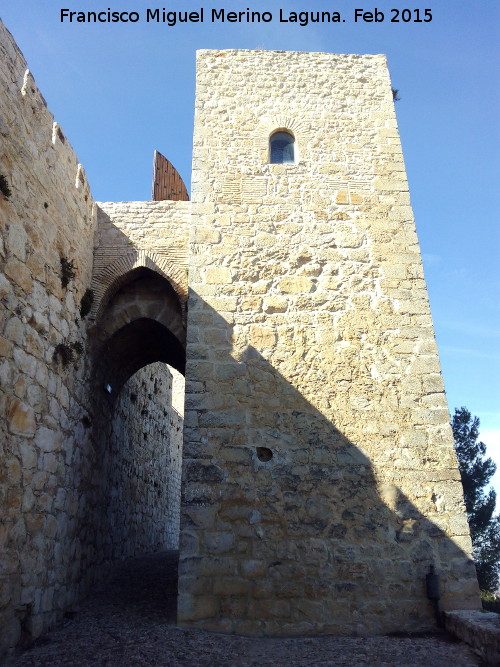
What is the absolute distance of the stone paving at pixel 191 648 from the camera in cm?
370

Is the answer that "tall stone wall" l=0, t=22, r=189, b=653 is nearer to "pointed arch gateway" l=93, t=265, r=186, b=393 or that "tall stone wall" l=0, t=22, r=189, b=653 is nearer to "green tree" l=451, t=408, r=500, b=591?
"pointed arch gateway" l=93, t=265, r=186, b=393

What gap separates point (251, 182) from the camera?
20.2 ft

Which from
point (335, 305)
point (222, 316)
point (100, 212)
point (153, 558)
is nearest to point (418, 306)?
point (335, 305)

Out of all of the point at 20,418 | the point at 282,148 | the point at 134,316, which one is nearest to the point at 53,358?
the point at 20,418

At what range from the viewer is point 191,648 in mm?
3943

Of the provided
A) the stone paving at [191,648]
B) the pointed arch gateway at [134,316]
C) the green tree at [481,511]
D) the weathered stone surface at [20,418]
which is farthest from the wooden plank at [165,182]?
the green tree at [481,511]

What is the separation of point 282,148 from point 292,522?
4.28m

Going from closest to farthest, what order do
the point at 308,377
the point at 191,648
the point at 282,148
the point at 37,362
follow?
the point at 191,648
the point at 37,362
the point at 308,377
the point at 282,148

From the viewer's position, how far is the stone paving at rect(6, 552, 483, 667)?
3695 mm

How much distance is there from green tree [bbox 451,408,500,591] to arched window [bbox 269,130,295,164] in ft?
28.9

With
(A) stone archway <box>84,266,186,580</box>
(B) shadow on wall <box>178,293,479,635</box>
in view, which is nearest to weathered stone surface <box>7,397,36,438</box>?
(B) shadow on wall <box>178,293,479,635</box>

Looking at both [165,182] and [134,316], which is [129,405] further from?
[165,182]

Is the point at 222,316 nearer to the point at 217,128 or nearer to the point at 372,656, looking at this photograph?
the point at 217,128

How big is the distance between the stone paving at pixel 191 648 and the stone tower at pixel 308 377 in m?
0.26
